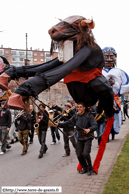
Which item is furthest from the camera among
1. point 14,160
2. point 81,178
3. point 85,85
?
point 14,160

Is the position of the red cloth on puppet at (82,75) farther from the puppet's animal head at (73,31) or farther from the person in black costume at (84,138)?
the person in black costume at (84,138)

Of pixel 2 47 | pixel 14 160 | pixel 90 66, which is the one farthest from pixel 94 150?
pixel 2 47

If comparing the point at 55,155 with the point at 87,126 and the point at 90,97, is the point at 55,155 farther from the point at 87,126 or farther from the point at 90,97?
the point at 90,97

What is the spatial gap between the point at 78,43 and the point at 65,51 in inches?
9.3

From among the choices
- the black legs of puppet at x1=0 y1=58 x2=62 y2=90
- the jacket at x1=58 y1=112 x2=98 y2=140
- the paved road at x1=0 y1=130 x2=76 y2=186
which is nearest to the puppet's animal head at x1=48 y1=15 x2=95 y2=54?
the black legs of puppet at x1=0 y1=58 x2=62 y2=90

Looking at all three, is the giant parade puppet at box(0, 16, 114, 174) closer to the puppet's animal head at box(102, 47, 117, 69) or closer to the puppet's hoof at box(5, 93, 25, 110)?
the puppet's hoof at box(5, 93, 25, 110)

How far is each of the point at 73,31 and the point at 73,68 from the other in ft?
2.63

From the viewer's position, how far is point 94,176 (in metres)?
5.75

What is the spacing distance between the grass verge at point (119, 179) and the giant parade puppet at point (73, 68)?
66.6 inches

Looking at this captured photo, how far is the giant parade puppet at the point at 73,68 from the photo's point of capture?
124 inches

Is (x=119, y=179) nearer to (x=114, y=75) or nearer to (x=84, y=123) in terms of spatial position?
(x=84, y=123)

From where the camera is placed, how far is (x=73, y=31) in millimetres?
3975

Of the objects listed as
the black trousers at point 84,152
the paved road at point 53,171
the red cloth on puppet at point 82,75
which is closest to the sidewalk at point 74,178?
the paved road at point 53,171

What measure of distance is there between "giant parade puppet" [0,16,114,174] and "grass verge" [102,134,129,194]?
1693 millimetres
